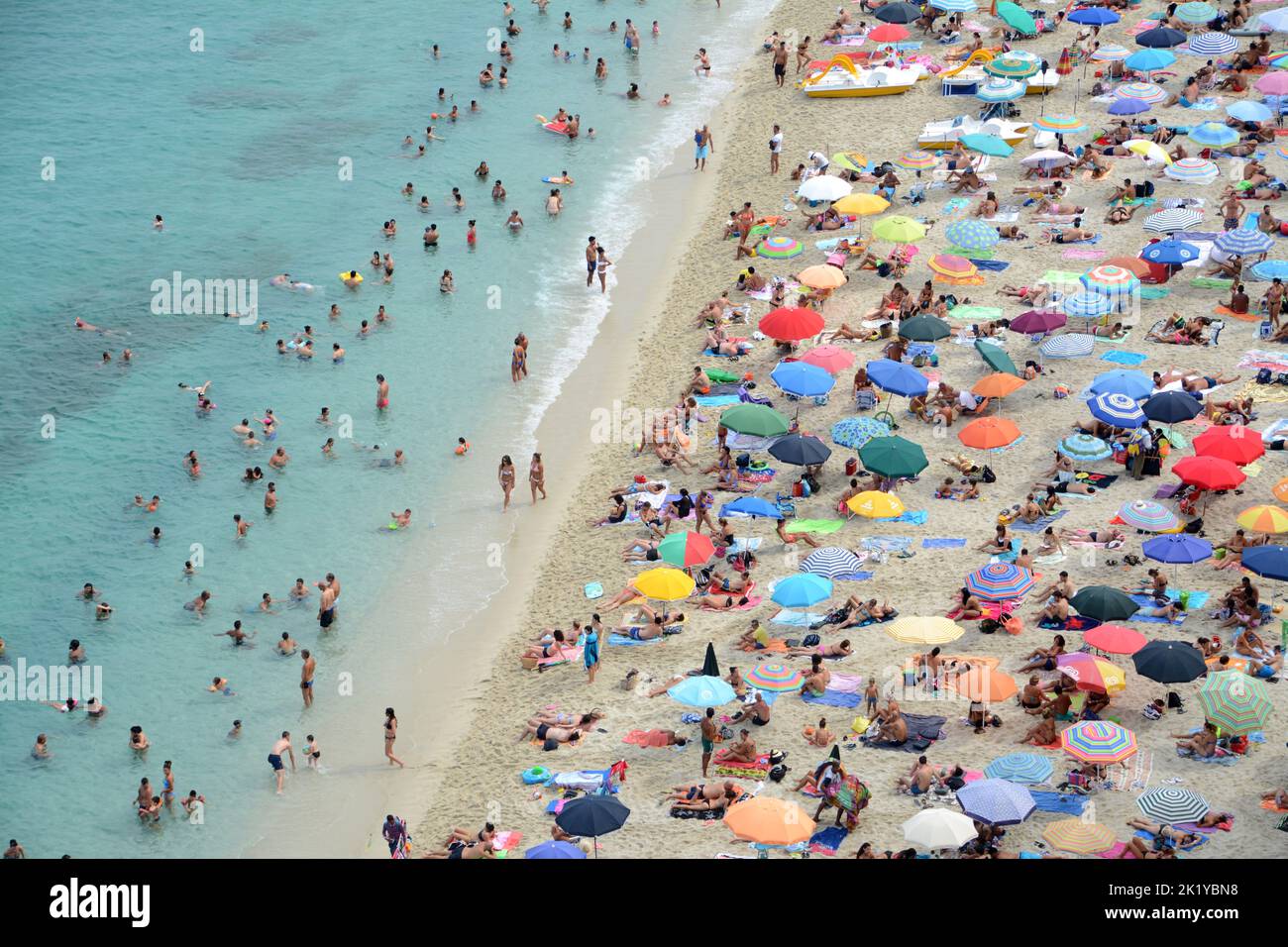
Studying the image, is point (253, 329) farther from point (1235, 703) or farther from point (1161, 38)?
point (1161, 38)

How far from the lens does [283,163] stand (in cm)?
4459

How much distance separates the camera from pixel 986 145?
1553 inches

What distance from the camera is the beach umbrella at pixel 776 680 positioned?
2375cm

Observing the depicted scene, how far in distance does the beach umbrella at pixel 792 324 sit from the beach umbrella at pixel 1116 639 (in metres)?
11.2

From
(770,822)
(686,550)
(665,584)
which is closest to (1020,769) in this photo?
(770,822)

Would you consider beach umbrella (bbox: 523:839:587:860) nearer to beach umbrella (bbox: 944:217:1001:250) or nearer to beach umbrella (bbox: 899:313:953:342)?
beach umbrella (bbox: 899:313:953:342)

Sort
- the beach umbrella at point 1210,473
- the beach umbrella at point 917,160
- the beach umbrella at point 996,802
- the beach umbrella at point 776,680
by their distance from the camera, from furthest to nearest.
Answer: the beach umbrella at point 917,160, the beach umbrella at point 1210,473, the beach umbrella at point 776,680, the beach umbrella at point 996,802

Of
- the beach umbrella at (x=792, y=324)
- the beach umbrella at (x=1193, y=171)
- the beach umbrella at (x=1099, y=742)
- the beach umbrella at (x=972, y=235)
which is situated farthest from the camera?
the beach umbrella at (x=1193, y=171)

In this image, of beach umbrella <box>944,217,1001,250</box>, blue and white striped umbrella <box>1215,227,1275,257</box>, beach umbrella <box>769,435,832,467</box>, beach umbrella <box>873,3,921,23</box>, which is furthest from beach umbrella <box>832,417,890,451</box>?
beach umbrella <box>873,3,921,23</box>

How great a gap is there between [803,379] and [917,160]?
12495 millimetres

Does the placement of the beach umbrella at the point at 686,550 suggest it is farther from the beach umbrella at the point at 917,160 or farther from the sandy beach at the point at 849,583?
Answer: the beach umbrella at the point at 917,160

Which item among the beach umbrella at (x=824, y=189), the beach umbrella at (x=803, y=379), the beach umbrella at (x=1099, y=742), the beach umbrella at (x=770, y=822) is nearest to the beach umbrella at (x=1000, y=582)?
the beach umbrella at (x=1099, y=742)

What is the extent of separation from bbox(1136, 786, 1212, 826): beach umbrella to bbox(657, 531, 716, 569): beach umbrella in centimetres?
875
